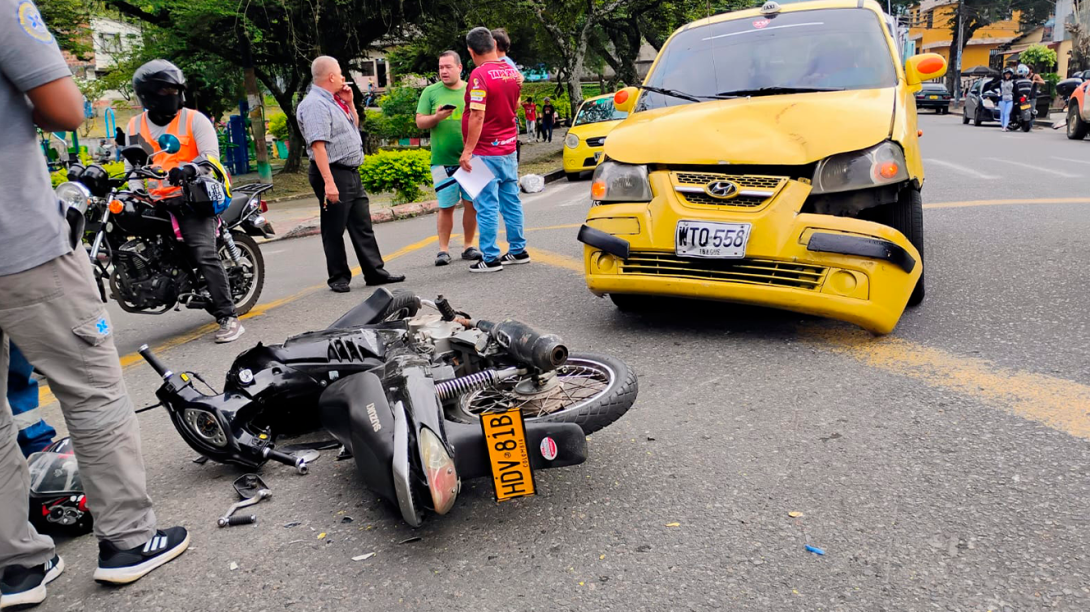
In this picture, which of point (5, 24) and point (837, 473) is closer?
point (5, 24)

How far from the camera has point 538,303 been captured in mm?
5836

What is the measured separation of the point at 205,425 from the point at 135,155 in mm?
2911

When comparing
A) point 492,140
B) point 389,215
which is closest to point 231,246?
point 492,140

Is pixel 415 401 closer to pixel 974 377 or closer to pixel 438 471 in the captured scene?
pixel 438 471

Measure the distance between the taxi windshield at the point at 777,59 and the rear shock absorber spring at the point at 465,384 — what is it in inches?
114

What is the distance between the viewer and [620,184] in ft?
15.6

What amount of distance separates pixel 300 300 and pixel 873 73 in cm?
454

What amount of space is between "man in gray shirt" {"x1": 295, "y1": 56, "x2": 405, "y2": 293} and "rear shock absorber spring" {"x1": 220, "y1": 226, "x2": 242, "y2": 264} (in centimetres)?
86

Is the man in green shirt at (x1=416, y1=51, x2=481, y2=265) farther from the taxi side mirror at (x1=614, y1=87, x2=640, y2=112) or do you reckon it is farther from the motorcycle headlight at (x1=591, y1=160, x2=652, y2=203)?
the motorcycle headlight at (x1=591, y1=160, x2=652, y2=203)

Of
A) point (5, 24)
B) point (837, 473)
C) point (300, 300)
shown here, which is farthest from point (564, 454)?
point (300, 300)

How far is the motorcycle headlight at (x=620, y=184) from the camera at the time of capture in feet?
15.3

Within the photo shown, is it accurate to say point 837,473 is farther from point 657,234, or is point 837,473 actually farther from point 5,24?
point 5,24

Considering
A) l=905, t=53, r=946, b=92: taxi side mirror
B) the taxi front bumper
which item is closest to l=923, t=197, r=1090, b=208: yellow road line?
l=905, t=53, r=946, b=92: taxi side mirror

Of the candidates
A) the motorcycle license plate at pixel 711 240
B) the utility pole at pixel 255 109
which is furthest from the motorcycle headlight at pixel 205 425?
the utility pole at pixel 255 109
